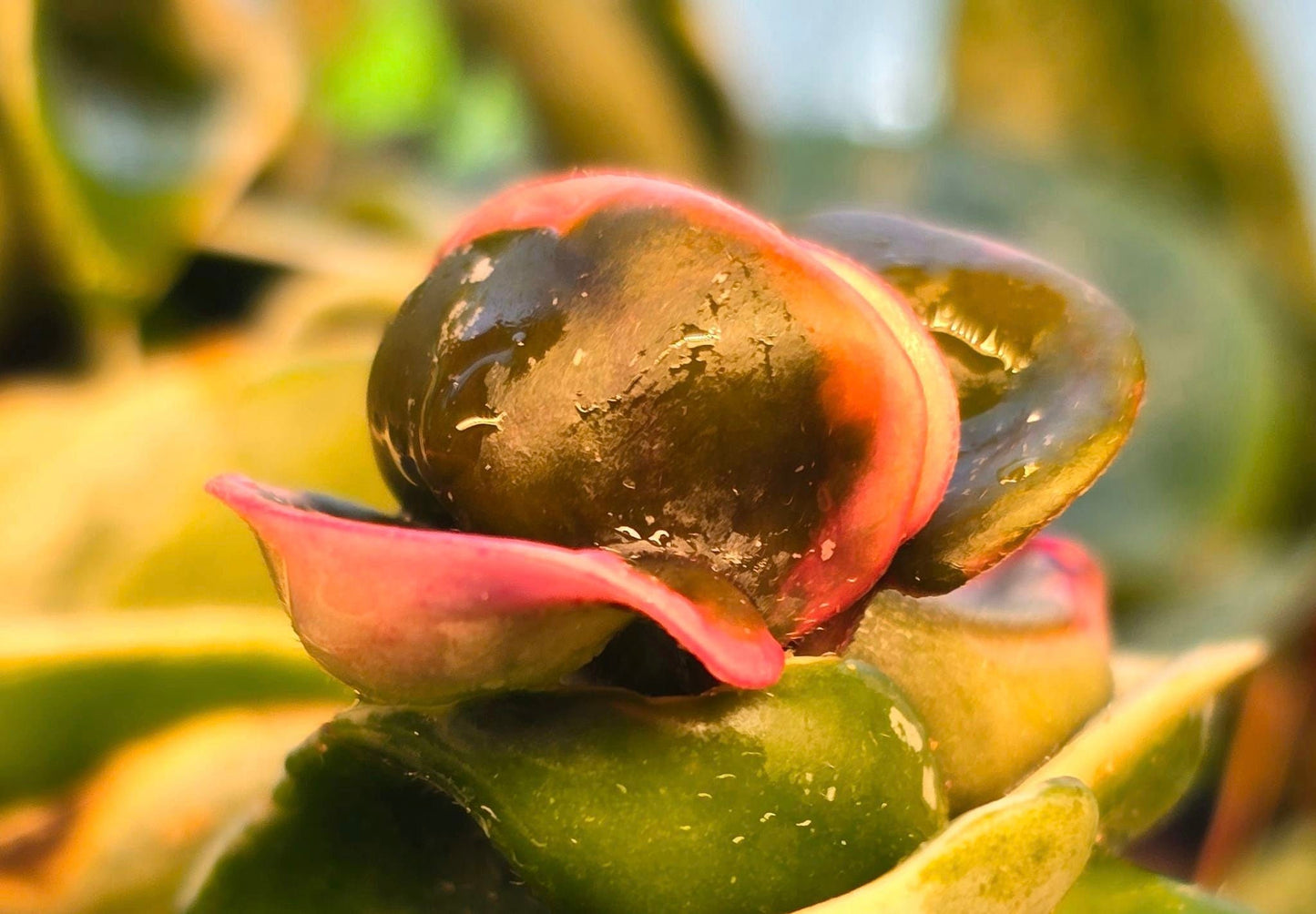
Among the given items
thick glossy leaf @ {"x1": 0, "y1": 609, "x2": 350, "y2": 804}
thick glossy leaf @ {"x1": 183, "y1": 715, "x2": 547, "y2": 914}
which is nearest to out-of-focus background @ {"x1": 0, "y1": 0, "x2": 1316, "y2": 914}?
thick glossy leaf @ {"x1": 0, "y1": 609, "x2": 350, "y2": 804}

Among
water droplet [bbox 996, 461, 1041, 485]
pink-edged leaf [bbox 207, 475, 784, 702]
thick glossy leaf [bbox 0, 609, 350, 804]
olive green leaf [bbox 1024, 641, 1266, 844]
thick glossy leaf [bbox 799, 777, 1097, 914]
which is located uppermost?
water droplet [bbox 996, 461, 1041, 485]

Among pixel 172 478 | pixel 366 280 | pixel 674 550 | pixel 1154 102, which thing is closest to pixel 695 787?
pixel 674 550

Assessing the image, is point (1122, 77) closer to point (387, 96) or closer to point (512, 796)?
point (512, 796)

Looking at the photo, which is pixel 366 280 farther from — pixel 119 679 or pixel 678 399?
pixel 678 399

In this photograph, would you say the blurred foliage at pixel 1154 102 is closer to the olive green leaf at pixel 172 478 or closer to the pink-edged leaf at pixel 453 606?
the olive green leaf at pixel 172 478

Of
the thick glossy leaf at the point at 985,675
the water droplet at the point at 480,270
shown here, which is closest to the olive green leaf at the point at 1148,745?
the thick glossy leaf at the point at 985,675

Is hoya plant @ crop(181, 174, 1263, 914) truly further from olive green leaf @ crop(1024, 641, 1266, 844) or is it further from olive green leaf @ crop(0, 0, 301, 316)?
olive green leaf @ crop(0, 0, 301, 316)

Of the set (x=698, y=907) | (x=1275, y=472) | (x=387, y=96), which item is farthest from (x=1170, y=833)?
(x=387, y=96)
